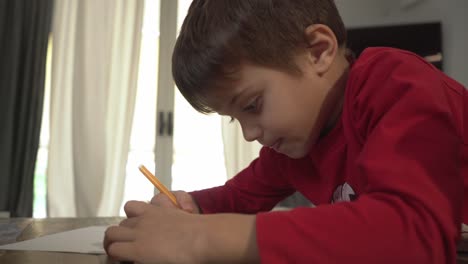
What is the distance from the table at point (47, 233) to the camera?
492 mm

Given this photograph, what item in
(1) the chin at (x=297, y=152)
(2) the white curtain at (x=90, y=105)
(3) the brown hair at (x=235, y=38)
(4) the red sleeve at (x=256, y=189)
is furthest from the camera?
(2) the white curtain at (x=90, y=105)

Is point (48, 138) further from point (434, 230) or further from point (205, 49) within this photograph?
point (434, 230)

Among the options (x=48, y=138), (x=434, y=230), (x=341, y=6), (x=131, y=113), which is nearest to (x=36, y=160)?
(x=48, y=138)

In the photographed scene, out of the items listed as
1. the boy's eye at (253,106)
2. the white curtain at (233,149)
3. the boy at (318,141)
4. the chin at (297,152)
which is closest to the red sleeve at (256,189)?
the boy at (318,141)

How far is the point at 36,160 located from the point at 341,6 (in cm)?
213

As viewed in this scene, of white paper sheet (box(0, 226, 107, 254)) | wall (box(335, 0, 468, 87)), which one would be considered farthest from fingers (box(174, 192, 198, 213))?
wall (box(335, 0, 468, 87))

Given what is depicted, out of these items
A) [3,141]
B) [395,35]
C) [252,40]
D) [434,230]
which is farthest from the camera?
[395,35]

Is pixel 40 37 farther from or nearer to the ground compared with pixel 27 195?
farther from the ground

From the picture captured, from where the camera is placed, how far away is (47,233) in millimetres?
719

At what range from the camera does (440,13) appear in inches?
102

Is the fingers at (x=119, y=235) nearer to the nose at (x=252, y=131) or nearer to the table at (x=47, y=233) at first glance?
the table at (x=47, y=233)

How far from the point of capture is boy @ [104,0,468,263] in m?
0.36

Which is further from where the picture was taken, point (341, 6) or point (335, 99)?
point (341, 6)

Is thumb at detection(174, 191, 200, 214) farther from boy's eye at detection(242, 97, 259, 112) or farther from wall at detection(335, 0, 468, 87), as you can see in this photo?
wall at detection(335, 0, 468, 87)
